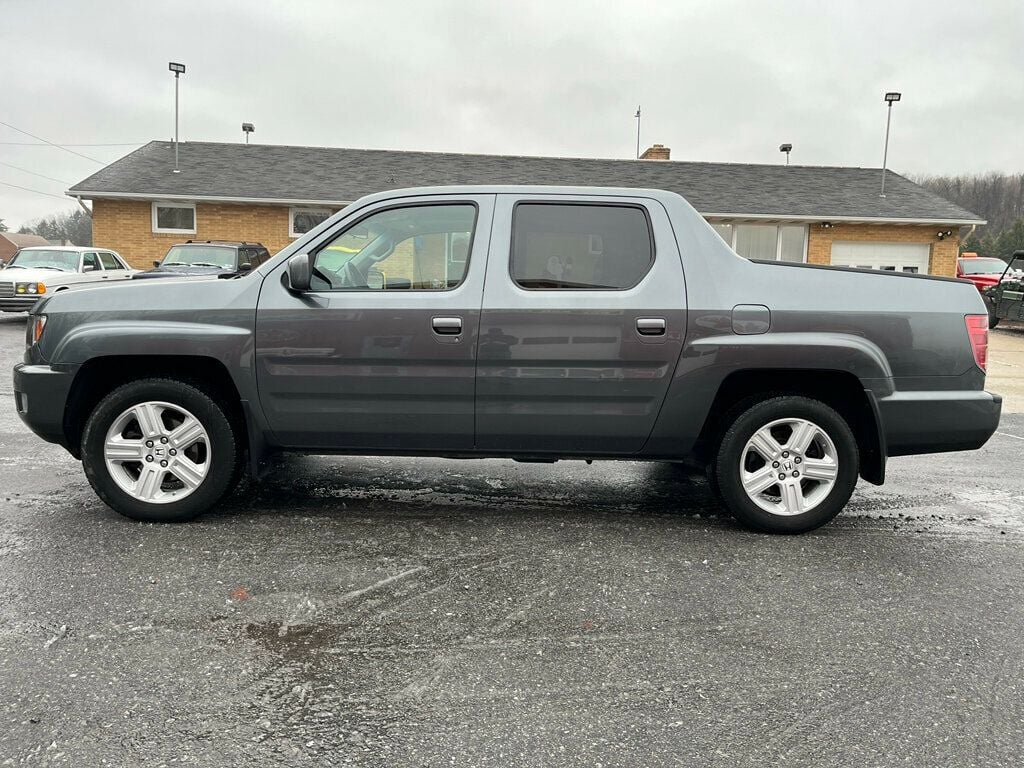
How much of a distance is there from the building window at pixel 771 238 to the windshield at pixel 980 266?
17.9ft

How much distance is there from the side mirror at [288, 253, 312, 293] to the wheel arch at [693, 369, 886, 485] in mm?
2216

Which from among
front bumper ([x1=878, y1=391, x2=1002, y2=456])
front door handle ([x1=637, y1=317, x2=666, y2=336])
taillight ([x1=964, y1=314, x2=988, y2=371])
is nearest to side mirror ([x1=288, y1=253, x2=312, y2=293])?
front door handle ([x1=637, y1=317, x2=666, y2=336])

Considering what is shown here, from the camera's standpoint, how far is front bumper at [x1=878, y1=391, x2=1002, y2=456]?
4.25 m

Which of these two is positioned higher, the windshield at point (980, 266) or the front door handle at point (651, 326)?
the windshield at point (980, 266)

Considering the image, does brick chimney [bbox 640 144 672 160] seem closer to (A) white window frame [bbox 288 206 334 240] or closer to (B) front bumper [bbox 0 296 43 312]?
(A) white window frame [bbox 288 206 334 240]

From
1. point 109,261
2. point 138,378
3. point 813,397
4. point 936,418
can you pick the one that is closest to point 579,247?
point 813,397

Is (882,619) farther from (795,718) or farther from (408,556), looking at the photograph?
(408,556)

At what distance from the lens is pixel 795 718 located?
2627mm

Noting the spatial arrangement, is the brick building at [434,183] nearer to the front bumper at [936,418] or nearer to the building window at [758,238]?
the building window at [758,238]

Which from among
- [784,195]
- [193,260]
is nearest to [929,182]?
[784,195]

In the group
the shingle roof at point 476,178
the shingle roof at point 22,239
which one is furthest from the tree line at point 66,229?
the shingle roof at point 476,178

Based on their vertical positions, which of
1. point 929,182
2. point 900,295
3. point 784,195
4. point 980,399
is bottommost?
point 980,399

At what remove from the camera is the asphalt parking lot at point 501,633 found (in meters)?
2.48

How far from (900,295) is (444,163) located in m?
22.5
